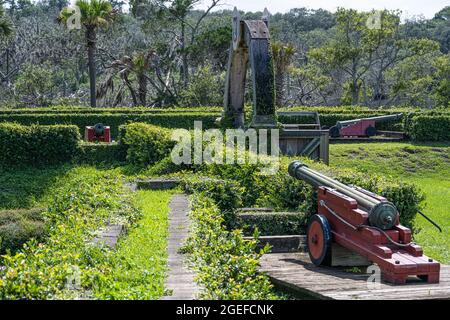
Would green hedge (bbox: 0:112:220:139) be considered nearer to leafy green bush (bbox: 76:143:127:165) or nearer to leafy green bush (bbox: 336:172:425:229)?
leafy green bush (bbox: 76:143:127:165)

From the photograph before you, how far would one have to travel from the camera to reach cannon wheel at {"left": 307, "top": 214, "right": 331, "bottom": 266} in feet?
29.4

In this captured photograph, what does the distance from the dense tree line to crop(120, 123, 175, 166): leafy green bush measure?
17402 mm

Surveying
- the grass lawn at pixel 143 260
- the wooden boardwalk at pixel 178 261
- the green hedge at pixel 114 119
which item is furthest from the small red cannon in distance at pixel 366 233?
the green hedge at pixel 114 119

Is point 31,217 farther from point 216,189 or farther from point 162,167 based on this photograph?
point 216,189

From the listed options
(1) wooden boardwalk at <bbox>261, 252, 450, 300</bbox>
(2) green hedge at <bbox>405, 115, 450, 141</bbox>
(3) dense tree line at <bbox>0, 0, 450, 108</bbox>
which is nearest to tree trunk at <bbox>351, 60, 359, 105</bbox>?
(3) dense tree line at <bbox>0, 0, 450, 108</bbox>

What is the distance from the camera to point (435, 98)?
4369 centimetres

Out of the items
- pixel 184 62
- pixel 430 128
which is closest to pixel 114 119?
pixel 430 128

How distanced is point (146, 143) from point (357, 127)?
12007 mm

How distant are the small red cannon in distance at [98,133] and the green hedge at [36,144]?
421 cm

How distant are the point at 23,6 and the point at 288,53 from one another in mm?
51834

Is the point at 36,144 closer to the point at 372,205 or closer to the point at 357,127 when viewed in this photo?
the point at 357,127

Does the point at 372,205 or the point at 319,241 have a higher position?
the point at 372,205

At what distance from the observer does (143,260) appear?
7.50 meters
